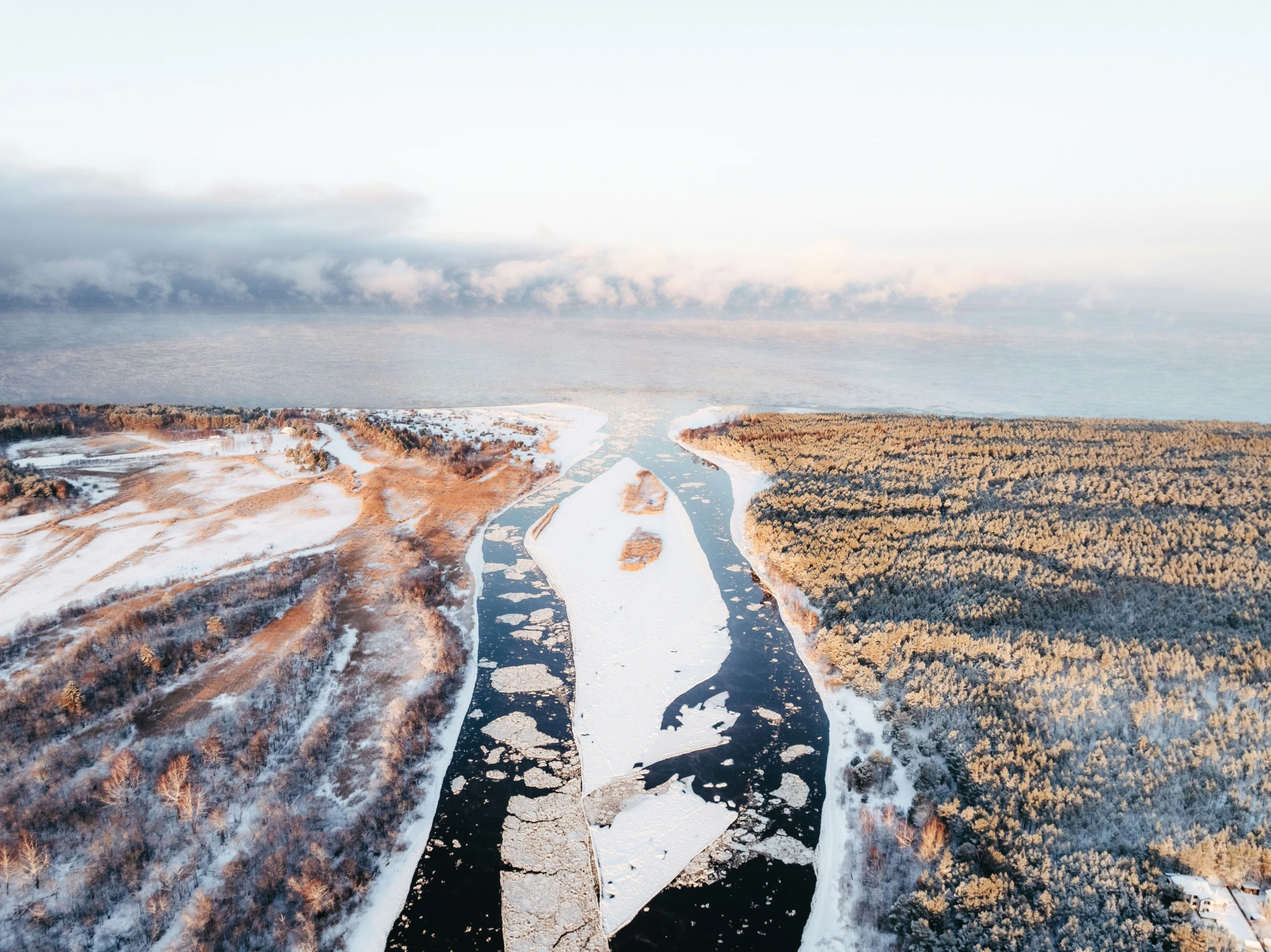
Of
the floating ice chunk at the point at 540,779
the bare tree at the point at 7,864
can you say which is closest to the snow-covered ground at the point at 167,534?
the bare tree at the point at 7,864

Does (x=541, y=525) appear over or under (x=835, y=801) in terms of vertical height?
over

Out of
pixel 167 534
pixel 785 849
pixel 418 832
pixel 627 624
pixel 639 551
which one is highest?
pixel 167 534

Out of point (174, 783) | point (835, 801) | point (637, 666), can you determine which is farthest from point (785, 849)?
point (174, 783)

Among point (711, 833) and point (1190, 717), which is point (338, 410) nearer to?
point (711, 833)

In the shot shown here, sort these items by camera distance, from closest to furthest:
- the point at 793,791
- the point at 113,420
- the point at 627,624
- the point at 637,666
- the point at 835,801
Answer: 1. the point at 835,801
2. the point at 793,791
3. the point at 637,666
4. the point at 627,624
5. the point at 113,420

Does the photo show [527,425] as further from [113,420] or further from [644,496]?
[113,420]

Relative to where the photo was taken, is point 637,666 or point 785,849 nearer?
point 785,849
